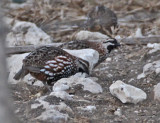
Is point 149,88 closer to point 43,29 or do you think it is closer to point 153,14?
point 43,29

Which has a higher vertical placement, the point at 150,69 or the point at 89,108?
the point at 89,108

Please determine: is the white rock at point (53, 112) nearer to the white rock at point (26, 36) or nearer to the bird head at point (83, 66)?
the bird head at point (83, 66)

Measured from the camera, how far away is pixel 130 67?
25.8ft

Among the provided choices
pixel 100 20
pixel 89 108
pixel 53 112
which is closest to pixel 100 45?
pixel 100 20

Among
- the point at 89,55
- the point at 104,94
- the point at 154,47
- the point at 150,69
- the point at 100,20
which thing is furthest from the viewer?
the point at 100,20

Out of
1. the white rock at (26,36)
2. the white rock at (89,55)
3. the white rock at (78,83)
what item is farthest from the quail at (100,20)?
the white rock at (78,83)

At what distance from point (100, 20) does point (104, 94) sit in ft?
17.9

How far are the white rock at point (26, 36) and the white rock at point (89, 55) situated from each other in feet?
6.64

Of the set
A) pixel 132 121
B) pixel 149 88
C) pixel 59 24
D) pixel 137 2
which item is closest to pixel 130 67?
pixel 149 88

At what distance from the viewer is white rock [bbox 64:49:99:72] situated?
24.2 feet

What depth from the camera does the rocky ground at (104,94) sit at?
15.7 feet

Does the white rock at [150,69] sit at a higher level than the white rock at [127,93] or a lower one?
lower

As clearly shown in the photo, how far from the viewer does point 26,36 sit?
977 cm

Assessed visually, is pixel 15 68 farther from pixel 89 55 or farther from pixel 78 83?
pixel 78 83
